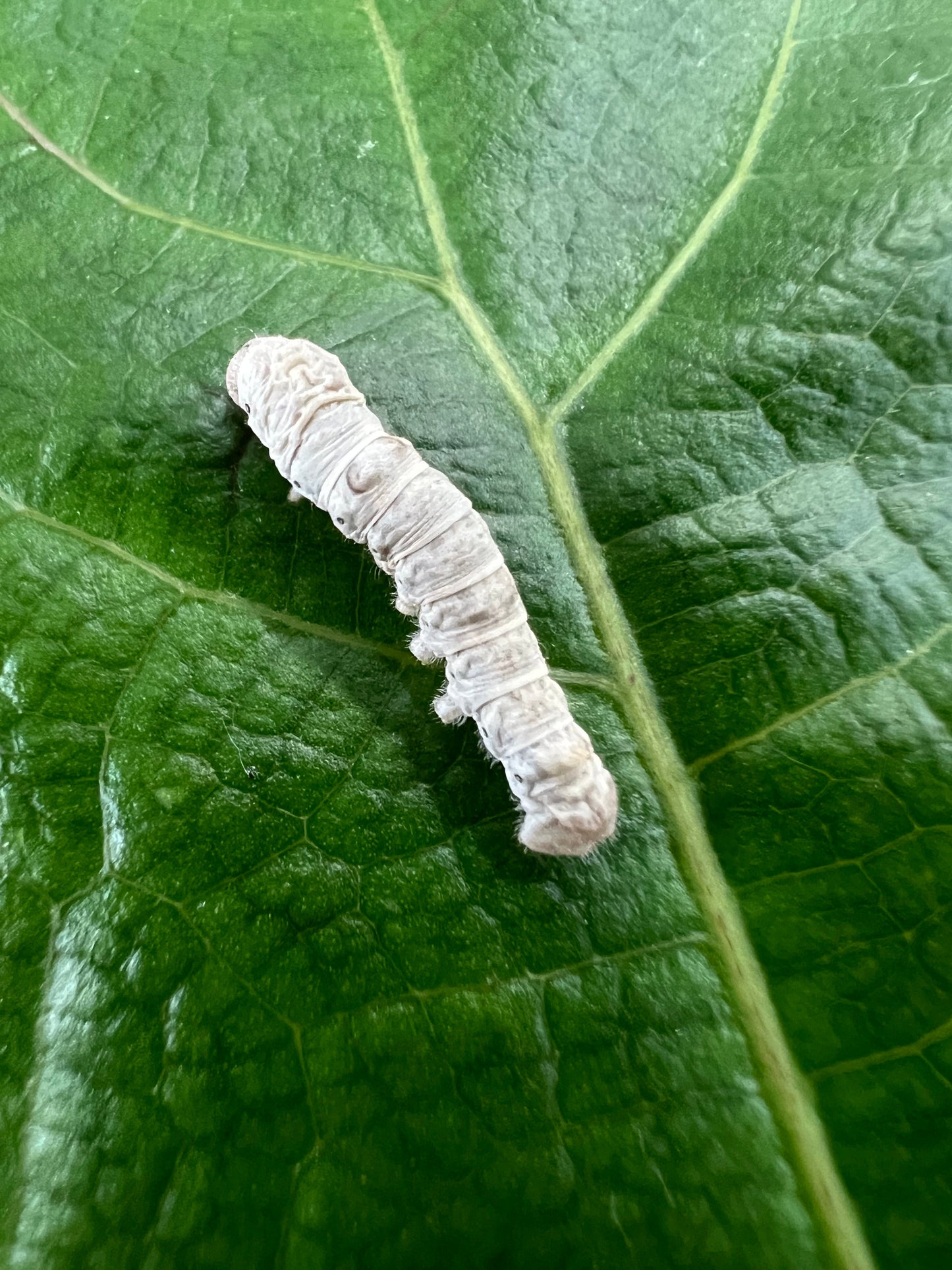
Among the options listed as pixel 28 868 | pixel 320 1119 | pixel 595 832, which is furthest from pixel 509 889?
pixel 28 868

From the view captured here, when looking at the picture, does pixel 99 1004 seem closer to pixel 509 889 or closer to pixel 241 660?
pixel 241 660

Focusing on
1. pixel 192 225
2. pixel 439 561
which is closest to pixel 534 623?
pixel 439 561

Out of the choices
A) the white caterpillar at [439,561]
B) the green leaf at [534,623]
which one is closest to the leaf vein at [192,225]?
the green leaf at [534,623]

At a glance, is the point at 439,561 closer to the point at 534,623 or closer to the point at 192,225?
the point at 534,623

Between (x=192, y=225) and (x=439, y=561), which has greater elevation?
(x=192, y=225)

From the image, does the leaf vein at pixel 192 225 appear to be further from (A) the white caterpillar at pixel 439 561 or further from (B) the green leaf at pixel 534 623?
(A) the white caterpillar at pixel 439 561

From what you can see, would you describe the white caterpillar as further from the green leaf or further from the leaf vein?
the leaf vein
